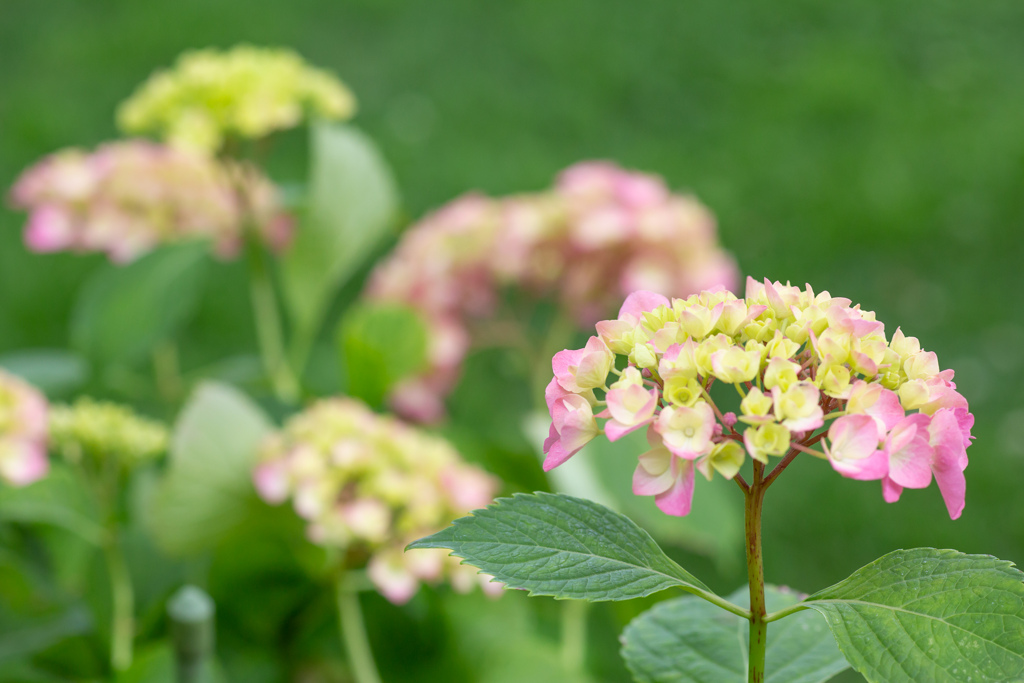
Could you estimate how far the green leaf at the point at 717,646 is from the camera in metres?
0.36

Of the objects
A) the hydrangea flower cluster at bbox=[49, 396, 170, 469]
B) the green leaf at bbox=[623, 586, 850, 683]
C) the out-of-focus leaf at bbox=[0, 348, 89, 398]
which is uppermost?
the out-of-focus leaf at bbox=[0, 348, 89, 398]

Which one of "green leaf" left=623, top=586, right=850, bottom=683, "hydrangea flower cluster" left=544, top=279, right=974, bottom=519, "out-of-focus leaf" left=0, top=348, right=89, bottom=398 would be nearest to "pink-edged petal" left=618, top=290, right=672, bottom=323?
"hydrangea flower cluster" left=544, top=279, right=974, bottom=519

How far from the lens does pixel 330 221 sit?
3.14ft

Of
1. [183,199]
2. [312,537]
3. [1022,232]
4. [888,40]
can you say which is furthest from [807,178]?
[312,537]

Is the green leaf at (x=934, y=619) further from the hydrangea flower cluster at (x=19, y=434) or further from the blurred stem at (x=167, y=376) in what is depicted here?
the blurred stem at (x=167, y=376)

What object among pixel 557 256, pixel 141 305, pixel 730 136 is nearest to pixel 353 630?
pixel 141 305

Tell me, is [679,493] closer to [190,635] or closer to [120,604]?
[190,635]

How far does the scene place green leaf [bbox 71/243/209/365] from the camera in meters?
0.84

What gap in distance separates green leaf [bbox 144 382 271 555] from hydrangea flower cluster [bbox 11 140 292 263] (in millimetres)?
250

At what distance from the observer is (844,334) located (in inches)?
12.0

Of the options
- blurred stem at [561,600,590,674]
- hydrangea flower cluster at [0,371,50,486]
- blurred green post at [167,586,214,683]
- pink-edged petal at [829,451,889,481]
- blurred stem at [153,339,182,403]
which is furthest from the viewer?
blurred stem at [153,339,182,403]

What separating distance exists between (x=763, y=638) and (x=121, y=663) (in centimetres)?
50

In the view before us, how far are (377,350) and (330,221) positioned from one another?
16cm

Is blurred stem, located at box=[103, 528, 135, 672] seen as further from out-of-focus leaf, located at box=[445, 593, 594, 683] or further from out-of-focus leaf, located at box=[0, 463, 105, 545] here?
out-of-focus leaf, located at box=[445, 593, 594, 683]
